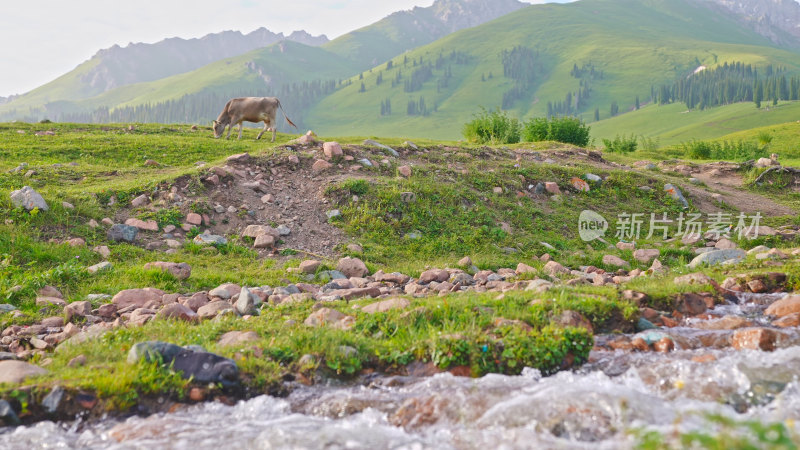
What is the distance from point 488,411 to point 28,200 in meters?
11.0

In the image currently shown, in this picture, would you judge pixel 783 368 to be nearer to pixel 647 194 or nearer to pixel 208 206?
pixel 208 206

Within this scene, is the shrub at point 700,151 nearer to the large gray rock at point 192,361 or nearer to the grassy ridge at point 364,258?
the grassy ridge at point 364,258

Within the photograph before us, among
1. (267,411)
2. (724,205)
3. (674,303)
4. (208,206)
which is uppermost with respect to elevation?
(208,206)

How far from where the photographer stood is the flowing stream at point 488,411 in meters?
3.87

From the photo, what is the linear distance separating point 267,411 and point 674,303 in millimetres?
5379

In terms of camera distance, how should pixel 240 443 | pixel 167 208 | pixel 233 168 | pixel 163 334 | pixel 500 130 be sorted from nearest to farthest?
pixel 240 443, pixel 163 334, pixel 167 208, pixel 233 168, pixel 500 130

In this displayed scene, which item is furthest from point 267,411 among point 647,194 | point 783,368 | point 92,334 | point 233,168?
point 647,194

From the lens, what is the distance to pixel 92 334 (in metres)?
6.35

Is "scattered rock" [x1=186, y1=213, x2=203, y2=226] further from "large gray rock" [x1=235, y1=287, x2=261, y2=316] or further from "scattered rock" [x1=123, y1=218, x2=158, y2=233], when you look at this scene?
"large gray rock" [x1=235, y1=287, x2=261, y2=316]

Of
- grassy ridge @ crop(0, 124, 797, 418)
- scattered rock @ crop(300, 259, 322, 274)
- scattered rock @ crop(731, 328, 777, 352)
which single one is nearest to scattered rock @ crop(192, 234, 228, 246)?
grassy ridge @ crop(0, 124, 797, 418)

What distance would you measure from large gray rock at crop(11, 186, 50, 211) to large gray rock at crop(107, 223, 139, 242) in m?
1.52

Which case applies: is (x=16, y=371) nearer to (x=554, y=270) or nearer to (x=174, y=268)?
(x=174, y=268)

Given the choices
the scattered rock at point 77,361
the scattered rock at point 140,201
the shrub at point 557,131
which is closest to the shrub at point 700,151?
the shrub at point 557,131

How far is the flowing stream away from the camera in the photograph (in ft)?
12.7
